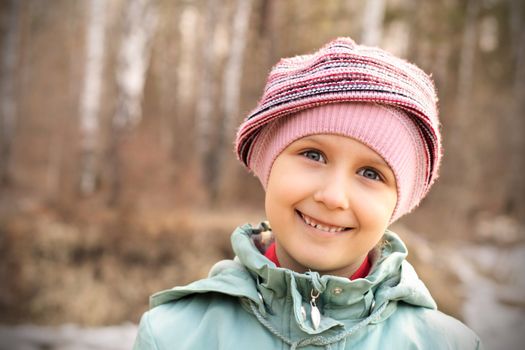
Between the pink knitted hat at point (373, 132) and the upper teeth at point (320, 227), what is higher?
the pink knitted hat at point (373, 132)

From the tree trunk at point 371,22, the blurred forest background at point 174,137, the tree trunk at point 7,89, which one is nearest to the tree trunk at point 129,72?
the blurred forest background at point 174,137

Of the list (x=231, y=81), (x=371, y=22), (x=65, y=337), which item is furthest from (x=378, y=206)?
(x=231, y=81)

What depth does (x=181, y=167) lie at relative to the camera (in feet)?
30.9

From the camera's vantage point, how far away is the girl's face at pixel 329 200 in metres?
1.34

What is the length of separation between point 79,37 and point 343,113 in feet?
44.4

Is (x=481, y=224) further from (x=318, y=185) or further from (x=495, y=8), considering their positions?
(x=318, y=185)

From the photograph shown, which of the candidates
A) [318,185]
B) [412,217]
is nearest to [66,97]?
[412,217]

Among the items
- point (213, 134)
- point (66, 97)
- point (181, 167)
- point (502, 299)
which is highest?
point (66, 97)

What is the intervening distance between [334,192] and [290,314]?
327mm

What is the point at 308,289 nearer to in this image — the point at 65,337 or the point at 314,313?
the point at 314,313

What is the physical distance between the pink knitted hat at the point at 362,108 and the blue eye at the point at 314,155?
0.06 m

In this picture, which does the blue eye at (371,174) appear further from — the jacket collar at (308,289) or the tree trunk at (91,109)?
the tree trunk at (91,109)

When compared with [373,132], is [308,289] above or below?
below

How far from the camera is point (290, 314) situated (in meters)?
1.34
